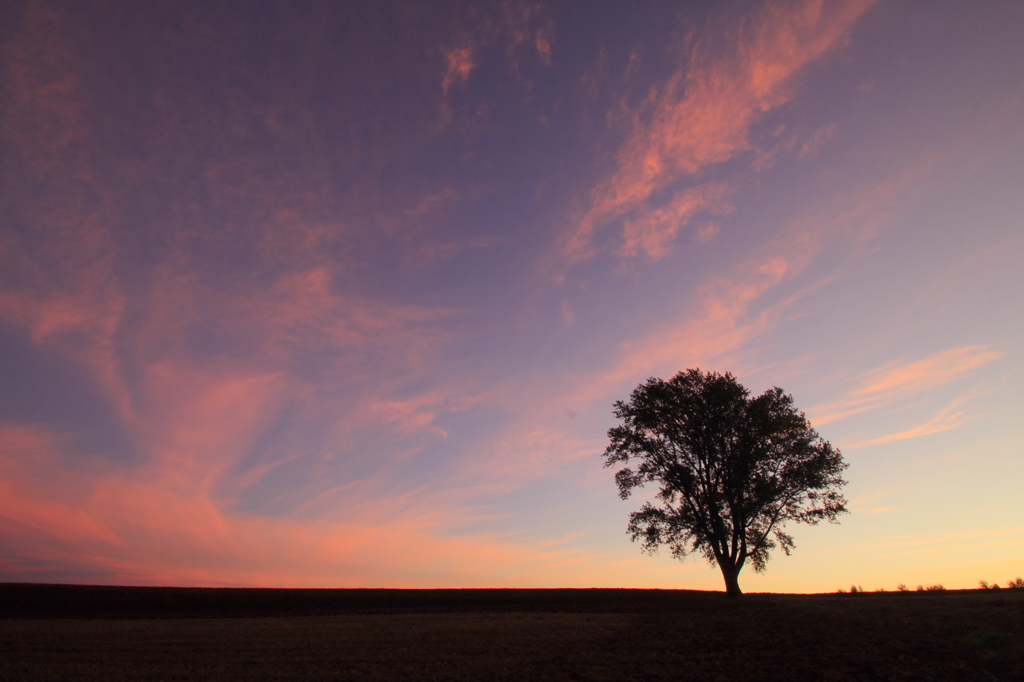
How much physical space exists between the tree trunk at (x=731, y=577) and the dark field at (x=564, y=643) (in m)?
1.68

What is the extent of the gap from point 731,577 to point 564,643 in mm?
17989

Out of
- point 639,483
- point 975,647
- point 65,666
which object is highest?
point 639,483

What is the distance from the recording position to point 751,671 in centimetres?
1788

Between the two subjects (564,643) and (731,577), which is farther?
(731,577)

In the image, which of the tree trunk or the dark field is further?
the tree trunk

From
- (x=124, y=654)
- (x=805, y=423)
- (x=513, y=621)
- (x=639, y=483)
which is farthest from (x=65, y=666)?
(x=805, y=423)

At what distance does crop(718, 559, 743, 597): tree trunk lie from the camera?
117 ft

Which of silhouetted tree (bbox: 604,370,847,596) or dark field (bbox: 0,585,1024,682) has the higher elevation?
silhouetted tree (bbox: 604,370,847,596)

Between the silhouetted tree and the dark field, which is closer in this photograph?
the dark field

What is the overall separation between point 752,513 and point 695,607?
7486 millimetres

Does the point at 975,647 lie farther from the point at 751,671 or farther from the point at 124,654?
the point at 124,654

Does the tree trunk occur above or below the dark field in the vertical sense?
above

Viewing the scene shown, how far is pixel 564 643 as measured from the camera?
2369 centimetres

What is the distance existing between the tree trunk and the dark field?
1.68 meters
